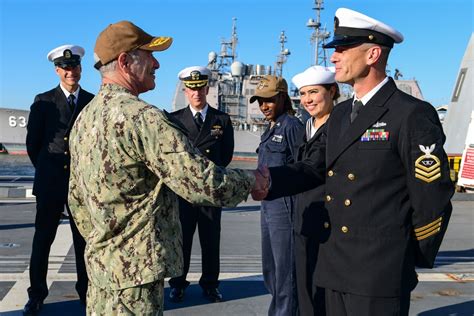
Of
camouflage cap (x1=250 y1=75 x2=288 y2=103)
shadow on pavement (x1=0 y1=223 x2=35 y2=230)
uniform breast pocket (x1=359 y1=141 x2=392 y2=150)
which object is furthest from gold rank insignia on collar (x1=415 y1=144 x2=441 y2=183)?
shadow on pavement (x1=0 y1=223 x2=35 y2=230)

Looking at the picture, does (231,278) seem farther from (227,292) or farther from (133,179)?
(133,179)

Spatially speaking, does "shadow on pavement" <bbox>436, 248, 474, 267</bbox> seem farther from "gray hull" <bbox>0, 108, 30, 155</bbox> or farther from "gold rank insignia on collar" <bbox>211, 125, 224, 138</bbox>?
"gray hull" <bbox>0, 108, 30, 155</bbox>

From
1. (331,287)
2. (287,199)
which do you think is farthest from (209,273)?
(331,287)

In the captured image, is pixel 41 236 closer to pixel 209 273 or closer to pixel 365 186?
pixel 209 273

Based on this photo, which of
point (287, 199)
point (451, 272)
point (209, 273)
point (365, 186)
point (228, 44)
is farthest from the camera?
point (228, 44)

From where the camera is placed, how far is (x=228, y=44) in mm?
59844

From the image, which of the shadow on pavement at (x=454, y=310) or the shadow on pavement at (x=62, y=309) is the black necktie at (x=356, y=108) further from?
the shadow on pavement at (x=62, y=309)

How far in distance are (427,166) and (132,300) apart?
1.29 meters

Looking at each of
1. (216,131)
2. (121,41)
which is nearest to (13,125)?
(216,131)

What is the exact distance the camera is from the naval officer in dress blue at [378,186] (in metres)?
2.15

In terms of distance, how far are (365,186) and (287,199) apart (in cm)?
146

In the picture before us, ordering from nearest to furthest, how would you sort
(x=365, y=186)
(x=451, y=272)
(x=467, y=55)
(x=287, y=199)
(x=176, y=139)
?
(x=176, y=139)
(x=365, y=186)
(x=287, y=199)
(x=451, y=272)
(x=467, y=55)

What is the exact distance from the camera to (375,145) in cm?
226

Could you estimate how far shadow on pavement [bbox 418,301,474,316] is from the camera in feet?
13.9
